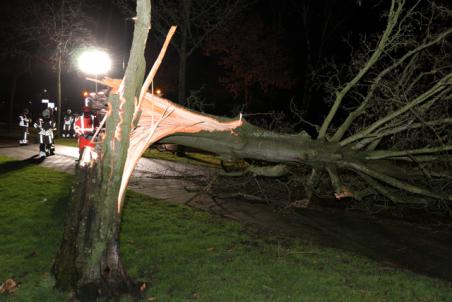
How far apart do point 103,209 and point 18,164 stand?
898 centimetres

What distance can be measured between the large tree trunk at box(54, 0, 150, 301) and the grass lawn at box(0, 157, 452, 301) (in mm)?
372

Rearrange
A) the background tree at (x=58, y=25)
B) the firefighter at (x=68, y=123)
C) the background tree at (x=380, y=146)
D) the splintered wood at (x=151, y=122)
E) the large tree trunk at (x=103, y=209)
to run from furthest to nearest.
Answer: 1. the firefighter at (x=68, y=123)
2. the background tree at (x=58, y=25)
3. the background tree at (x=380, y=146)
4. the splintered wood at (x=151, y=122)
5. the large tree trunk at (x=103, y=209)

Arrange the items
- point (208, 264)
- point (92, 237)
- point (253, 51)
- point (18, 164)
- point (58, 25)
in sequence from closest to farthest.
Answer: point (92, 237) → point (208, 264) → point (18, 164) → point (58, 25) → point (253, 51)

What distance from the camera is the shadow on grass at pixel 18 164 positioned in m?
10.9

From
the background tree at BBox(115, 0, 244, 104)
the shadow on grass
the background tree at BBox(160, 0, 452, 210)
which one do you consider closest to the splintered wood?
the background tree at BBox(160, 0, 452, 210)

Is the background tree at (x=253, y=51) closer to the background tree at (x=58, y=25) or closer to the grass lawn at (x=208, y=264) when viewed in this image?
the background tree at (x=58, y=25)

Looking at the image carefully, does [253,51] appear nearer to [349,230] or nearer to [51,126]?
[51,126]

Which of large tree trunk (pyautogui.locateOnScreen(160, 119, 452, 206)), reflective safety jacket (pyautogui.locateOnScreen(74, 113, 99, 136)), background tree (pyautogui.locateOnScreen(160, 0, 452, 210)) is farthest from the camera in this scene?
reflective safety jacket (pyautogui.locateOnScreen(74, 113, 99, 136))

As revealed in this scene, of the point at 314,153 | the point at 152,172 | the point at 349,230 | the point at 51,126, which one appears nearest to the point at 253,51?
the point at 51,126

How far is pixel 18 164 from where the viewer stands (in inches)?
467

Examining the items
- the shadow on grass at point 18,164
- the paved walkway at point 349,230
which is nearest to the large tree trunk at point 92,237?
the paved walkway at point 349,230

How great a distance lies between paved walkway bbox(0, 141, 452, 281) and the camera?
607 centimetres

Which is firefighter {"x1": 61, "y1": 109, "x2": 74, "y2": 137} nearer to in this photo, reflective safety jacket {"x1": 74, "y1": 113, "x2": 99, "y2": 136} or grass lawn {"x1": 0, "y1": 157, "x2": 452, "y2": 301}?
reflective safety jacket {"x1": 74, "y1": 113, "x2": 99, "y2": 136}

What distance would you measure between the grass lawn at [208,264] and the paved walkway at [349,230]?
52 cm
